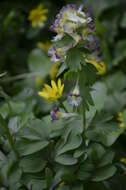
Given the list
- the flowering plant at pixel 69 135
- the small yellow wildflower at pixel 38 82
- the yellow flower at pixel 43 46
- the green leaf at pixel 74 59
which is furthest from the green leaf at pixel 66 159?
the yellow flower at pixel 43 46

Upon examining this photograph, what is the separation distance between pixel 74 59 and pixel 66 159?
0.27 m

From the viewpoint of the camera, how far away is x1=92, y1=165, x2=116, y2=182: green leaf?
1244 mm

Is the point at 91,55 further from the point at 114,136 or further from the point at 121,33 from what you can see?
the point at 121,33

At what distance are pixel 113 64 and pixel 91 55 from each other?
90 centimetres

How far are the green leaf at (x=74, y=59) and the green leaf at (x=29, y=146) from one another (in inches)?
9.0

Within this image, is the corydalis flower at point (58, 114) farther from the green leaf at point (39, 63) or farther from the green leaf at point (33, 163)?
the green leaf at point (39, 63)

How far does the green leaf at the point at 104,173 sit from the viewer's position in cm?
124

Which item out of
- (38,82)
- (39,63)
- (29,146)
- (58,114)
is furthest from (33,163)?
(39,63)

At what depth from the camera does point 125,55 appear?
2131mm

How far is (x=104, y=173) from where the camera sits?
1259 millimetres

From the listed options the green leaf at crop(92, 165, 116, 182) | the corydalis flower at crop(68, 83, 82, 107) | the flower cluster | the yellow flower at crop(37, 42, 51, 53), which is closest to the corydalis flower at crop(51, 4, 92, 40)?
the flower cluster

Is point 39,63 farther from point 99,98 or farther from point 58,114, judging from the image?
point 58,114

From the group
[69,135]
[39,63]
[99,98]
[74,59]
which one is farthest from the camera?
[39,63]

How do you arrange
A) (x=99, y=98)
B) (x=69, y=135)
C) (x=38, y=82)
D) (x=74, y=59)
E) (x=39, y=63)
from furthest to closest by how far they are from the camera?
(x=39, y=63), (x=38, y=82), (x=99, y=98), (x=69, y=135), (x=74, y=59)
